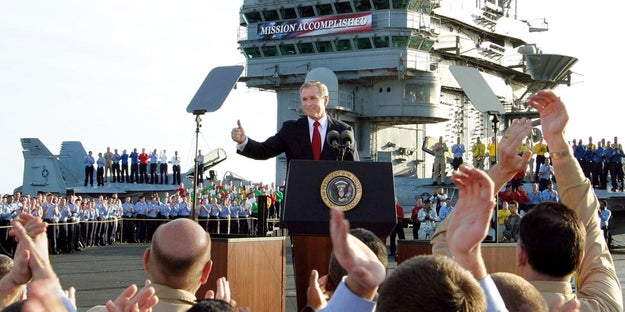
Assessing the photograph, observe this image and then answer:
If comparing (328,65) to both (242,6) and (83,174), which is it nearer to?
(242,6)

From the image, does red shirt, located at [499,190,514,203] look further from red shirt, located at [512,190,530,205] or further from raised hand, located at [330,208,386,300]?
raised hand, located at [330,208,386,300]

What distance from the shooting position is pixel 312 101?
19.5 feet

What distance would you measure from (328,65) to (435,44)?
613 cm

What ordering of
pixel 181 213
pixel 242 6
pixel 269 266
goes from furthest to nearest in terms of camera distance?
pixel 242 6 < pixel 181 213 < pixel 269 266

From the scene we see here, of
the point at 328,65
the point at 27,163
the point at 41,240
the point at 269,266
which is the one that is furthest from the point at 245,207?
the point at 41,240

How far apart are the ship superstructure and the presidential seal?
30012mm

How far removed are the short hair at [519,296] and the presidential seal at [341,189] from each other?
10.1 feet

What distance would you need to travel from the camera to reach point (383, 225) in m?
5.45

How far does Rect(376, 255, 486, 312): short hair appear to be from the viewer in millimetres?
1772

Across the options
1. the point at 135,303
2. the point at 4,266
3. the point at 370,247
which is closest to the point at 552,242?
the point at 370,247

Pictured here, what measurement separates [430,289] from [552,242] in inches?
46.4

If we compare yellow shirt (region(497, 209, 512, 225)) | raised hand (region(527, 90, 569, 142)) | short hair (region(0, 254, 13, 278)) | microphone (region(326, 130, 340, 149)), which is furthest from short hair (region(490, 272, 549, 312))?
yellow shirt (region(497, 209, 512, 225))

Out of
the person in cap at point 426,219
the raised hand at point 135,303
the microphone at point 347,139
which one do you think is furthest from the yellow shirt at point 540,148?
the raised hand at point 135,303

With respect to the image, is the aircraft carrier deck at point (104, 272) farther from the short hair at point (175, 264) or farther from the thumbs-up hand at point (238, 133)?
the short hair at point (175, 264)
